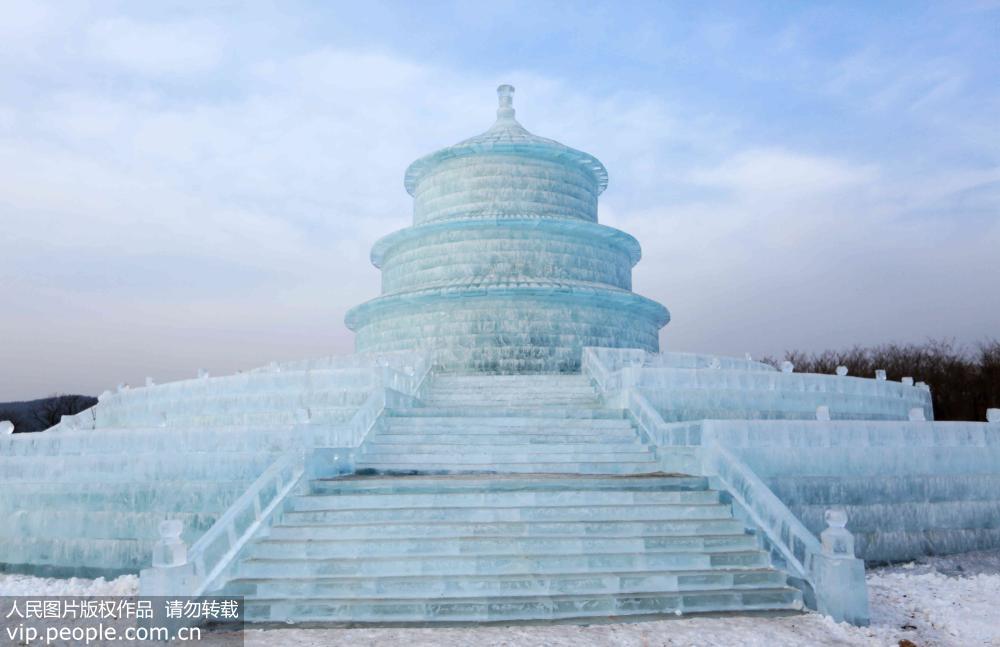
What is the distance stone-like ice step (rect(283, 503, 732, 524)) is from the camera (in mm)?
9031

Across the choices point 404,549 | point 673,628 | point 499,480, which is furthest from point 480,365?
point 673,628

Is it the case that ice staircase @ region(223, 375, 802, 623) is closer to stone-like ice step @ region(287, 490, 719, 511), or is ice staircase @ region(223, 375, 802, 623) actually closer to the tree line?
stone-like ice step @ region(287, 490, 719, 511)

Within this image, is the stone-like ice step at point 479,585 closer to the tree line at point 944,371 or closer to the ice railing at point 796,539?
the ice railing at point 796,539

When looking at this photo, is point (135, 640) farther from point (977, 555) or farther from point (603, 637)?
point (977, 555)

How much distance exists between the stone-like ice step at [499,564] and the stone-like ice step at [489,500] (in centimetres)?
101

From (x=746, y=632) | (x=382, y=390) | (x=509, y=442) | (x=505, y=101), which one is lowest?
(x=746, y=632)

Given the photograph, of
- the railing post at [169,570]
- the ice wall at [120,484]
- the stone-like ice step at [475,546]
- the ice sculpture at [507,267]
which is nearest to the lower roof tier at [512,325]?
the ice sculpture at [507,267]

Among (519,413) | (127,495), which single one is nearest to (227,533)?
(127,495)

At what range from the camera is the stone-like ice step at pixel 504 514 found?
903 cm

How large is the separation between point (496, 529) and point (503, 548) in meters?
0.36

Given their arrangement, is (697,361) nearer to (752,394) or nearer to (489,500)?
(752,394)

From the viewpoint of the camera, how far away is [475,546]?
8.47 metres

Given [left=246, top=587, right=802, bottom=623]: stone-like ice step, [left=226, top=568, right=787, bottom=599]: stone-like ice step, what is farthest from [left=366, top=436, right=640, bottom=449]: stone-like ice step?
[left=246, top=587, right=802, bottom=623]: stone-like ice step

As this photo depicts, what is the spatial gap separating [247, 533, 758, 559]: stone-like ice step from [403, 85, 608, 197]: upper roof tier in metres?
17.5
